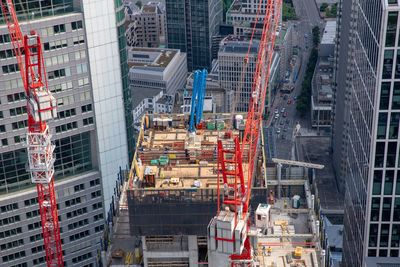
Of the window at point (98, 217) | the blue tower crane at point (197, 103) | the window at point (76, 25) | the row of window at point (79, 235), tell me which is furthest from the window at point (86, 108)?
the blue tower crane at point (197, 103)

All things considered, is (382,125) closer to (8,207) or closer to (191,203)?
(191,203)

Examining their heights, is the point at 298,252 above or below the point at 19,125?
below

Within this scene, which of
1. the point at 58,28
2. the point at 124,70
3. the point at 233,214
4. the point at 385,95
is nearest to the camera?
the point at 233,214

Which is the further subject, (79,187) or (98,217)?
(98,217)

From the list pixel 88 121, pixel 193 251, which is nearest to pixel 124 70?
pixel 88 121

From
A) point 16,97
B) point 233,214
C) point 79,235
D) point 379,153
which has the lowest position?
point 79,235

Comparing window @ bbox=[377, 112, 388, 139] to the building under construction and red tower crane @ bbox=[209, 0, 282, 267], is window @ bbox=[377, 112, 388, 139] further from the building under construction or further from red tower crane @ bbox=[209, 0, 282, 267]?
red tower crane @ bbox=[209, 0, 282, 267]

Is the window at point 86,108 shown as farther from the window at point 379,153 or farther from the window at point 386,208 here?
the window at point 386,208
